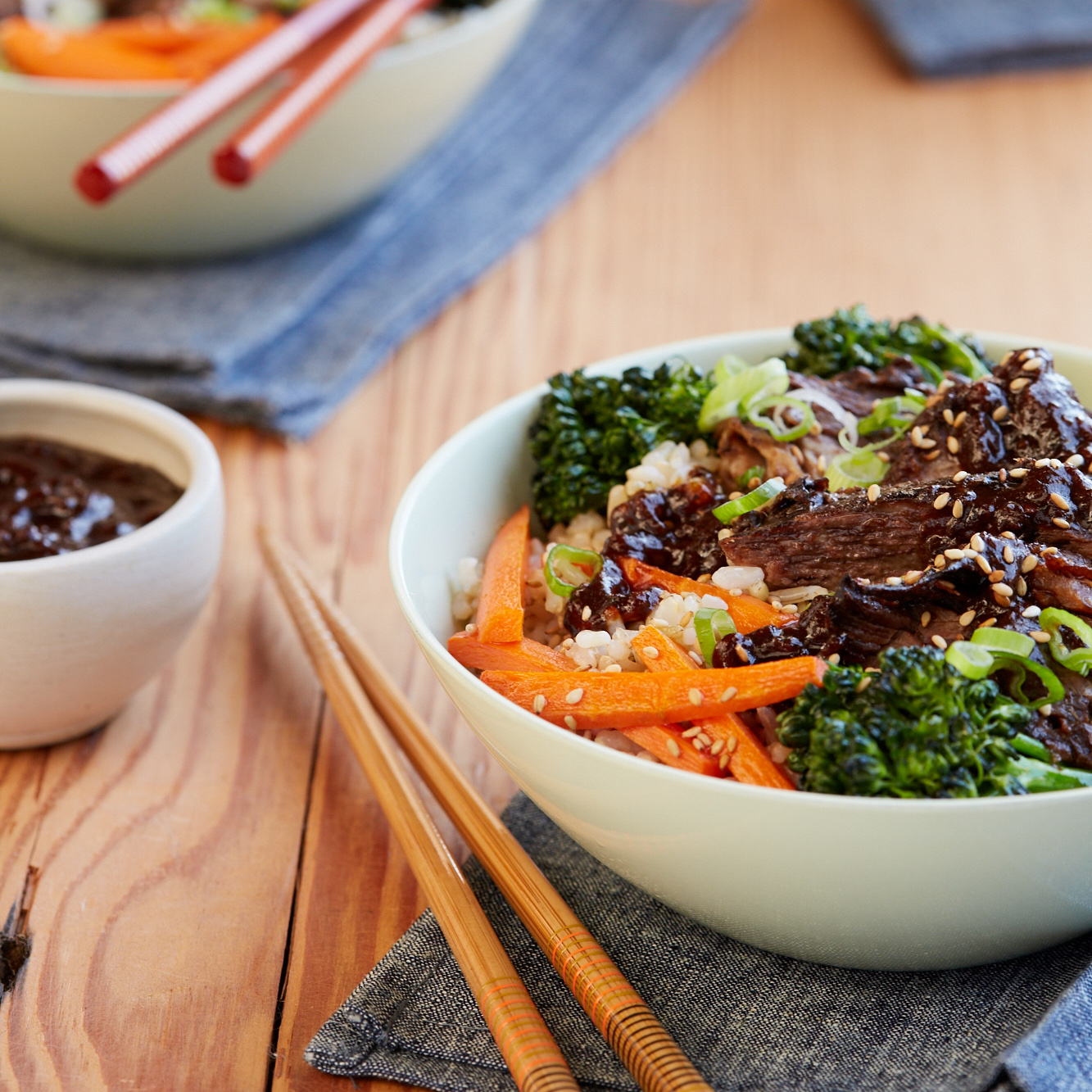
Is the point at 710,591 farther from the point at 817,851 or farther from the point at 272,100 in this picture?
the point at 272,100

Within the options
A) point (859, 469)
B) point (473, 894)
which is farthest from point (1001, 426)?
point (473, 894)

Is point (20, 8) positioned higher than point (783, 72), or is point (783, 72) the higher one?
point (20, 8)

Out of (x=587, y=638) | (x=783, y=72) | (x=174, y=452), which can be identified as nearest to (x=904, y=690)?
(x=587, y=638)

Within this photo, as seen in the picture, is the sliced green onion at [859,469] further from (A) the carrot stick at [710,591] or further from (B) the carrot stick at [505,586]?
(B) the carrot stick at [505,586]

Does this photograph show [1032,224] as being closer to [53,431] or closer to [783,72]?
[783,72]

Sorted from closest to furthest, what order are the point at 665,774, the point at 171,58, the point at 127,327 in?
the point at 665,774 → the point at 127,327 → the point at 171,58
